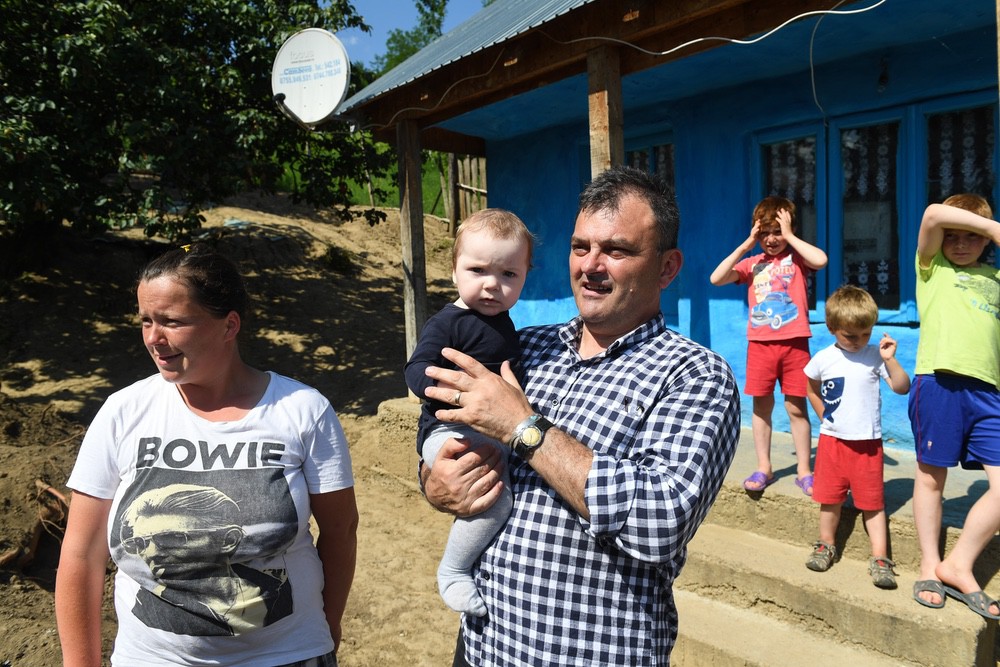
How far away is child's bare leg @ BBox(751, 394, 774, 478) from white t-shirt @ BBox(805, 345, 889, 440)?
566 millimetres

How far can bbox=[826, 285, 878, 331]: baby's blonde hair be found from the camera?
3.32m

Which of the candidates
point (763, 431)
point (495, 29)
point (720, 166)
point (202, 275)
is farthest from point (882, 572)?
point (495, 29)

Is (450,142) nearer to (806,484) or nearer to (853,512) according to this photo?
(806,484)

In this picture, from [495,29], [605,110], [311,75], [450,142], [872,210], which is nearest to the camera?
[605,110]

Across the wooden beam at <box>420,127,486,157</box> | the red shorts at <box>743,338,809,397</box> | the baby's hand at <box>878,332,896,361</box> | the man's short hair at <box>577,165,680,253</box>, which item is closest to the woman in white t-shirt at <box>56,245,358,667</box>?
the man's short hair at <box>577,165,680,253</box>

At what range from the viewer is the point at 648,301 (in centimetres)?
172

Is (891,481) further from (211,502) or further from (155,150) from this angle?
(155,150)

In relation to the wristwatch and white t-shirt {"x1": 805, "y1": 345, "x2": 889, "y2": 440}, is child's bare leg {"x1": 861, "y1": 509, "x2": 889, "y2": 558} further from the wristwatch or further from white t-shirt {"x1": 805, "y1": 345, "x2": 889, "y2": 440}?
the wristwatch

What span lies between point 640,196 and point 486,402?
0.65 m

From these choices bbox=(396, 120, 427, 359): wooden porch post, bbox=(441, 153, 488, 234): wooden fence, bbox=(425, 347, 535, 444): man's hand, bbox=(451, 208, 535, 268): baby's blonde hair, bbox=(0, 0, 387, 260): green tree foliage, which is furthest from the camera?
bbox=(441, 153, 488, 234): wooden fence

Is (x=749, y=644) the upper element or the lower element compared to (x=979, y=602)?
lower

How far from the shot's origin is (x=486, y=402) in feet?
4.98

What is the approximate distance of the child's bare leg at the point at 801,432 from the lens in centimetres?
386

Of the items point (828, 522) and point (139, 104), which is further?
point (139, 104)
